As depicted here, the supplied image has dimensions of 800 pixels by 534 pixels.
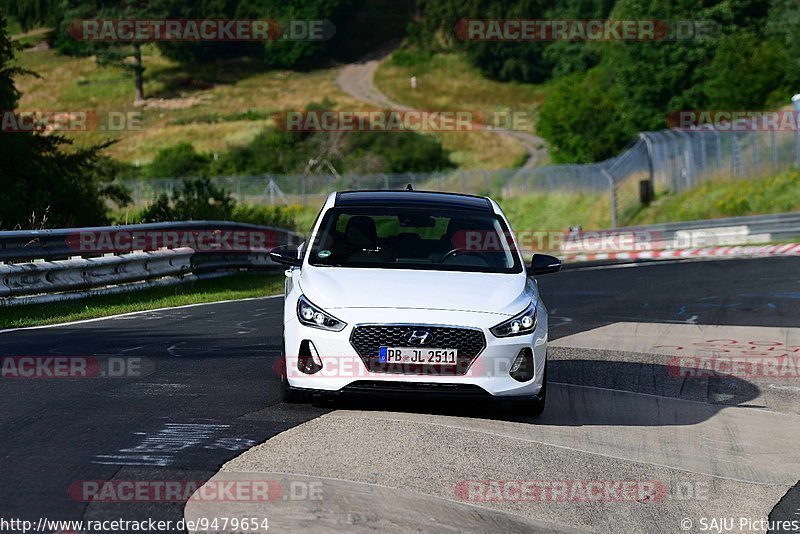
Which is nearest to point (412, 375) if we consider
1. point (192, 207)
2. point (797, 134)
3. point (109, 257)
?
point (109, 257)

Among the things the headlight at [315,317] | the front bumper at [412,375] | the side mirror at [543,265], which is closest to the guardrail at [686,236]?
the side mirror at [543,265]

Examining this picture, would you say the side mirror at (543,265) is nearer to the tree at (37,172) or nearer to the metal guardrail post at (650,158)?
the tree at (37,172)

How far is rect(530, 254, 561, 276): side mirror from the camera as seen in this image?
34.2 feet

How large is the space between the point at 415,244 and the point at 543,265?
101 cm

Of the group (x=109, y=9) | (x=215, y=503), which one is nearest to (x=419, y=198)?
(x=215, y=503)

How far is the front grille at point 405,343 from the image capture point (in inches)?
356

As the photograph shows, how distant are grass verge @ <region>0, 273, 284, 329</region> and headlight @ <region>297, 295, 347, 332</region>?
21.1ft

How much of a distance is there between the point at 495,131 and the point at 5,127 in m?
79.3

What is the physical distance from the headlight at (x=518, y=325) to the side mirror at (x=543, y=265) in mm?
872

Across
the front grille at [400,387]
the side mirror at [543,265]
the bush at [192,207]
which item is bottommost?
the bush at [192,207]

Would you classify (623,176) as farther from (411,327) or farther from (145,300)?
(411,327)

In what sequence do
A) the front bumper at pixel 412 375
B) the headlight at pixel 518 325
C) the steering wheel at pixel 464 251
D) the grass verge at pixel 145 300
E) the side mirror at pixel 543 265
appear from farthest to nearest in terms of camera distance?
the grass verge at pixel 145 300 → the side mirror at pixel 543 265 → the steering wheel at pixel 464 251 → the headlight at pixel 518 325 → the front bumper at pixel 412 375

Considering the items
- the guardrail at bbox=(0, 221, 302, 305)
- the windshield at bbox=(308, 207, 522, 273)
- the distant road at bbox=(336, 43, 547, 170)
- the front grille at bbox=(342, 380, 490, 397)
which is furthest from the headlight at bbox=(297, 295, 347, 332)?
the distant road at bbox=(336, 43, 547, 170)

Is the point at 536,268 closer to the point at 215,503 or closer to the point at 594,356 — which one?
the point at 594,356
